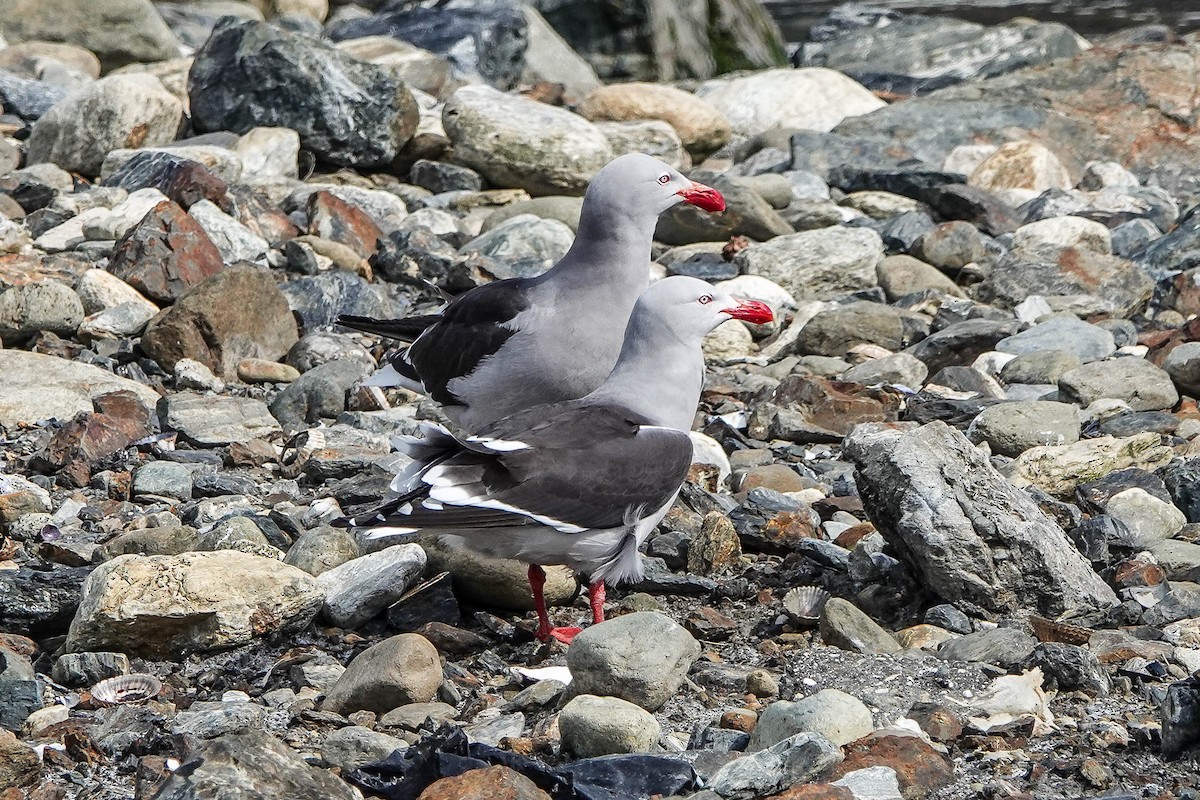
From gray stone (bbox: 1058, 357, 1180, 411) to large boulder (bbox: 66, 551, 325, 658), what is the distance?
4.41 metres

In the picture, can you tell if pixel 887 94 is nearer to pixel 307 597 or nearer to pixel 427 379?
pixel 427 379

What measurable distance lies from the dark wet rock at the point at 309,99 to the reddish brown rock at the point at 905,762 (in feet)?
29.6

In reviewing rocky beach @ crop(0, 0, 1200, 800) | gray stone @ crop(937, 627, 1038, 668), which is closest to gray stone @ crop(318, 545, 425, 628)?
rocky beach @ crop(0, 0, 1200, 800)

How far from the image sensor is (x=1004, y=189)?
12.7 m

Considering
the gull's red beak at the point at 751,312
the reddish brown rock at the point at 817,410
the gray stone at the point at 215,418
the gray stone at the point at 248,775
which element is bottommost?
the reddish brown rock at the point at 817,410

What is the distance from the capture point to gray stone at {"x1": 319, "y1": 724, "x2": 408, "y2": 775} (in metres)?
4.16

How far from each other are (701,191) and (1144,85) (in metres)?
9.82

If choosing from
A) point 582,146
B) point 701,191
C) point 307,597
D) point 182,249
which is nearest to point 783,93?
point 582,146

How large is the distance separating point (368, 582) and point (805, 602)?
1582 millimetres

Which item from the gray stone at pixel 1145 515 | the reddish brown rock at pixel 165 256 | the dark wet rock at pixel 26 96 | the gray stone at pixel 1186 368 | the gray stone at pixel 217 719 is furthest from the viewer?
the dark wet rock at pixel 26 96

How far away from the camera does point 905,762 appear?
400 cm

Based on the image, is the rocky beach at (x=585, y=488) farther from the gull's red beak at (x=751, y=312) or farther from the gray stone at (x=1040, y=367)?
the gull's red beak at (x=751, y=312)

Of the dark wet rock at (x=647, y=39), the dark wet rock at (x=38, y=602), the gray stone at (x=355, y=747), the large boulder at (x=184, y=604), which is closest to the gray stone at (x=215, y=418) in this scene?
the dark wet rock at (x=38, y=602)

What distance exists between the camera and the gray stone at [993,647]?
15.6 feet
